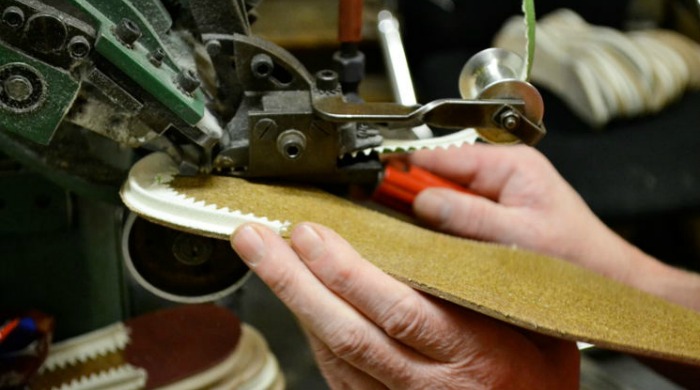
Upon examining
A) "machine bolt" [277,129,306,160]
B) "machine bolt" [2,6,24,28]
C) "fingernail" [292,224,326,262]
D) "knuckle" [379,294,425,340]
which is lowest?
"knuckle" [379,294,425,340]

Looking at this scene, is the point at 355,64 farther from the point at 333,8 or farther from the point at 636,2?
the point at 333,8

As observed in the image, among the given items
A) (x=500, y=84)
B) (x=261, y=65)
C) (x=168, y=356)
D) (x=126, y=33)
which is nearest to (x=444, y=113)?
(x=500, y=84)

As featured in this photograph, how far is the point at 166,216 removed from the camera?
60cm

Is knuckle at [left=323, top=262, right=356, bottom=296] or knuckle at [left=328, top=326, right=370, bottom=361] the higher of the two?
knuckle at [left=323, top=262, right=356, bottom=296]

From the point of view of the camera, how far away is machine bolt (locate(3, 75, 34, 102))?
542mm

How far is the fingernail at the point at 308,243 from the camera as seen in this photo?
581 millimetres

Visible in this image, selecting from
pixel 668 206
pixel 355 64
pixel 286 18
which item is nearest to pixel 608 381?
pixel 355 64

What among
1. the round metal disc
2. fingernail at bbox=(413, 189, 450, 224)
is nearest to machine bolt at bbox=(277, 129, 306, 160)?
the round metal disc

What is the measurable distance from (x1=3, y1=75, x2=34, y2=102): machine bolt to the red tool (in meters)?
0.34

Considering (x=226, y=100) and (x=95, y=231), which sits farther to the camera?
(x=95, y=231)

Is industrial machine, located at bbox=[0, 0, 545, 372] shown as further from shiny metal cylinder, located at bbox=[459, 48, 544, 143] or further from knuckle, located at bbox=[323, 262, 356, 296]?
knuckle, located at bbox=[323, 262, 356, 296]

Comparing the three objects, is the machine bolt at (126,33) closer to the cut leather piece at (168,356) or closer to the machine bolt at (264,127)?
the machine bolt at (264,127)

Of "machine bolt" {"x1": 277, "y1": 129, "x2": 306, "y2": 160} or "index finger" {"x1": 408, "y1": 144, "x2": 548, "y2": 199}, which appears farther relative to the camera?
"index finger" {"x1": 408, "y1": 144, "x2": 548, "y2": 199}

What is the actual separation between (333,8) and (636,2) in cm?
75
